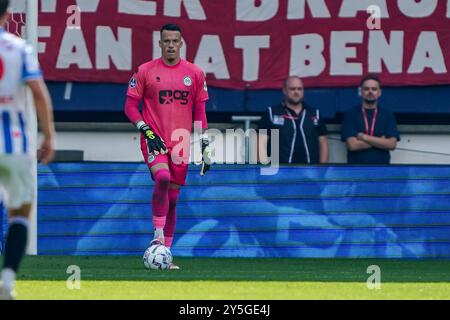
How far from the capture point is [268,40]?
16.1 metres

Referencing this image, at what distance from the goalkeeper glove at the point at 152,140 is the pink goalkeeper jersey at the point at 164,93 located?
0.21 meters

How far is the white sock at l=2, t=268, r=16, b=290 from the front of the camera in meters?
8.20

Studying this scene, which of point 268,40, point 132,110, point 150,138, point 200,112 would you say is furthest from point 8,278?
point 268,40

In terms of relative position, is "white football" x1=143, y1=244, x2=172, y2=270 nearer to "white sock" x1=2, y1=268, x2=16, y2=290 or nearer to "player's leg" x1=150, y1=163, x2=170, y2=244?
"player's leg" x1=150, y1=163, x2=170, y2=244

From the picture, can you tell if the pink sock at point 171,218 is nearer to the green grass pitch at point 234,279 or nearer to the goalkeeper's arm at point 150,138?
the green grass pitch at point 234,279

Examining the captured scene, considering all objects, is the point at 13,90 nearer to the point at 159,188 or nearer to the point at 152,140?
the point at 152,140

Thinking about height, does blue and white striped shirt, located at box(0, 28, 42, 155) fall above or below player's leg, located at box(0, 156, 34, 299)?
above

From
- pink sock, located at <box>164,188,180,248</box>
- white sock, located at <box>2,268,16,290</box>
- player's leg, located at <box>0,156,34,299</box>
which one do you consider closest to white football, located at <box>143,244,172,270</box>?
pink sock, located at <box>164,188,180,248</box>

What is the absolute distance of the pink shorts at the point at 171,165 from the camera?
1235 cm

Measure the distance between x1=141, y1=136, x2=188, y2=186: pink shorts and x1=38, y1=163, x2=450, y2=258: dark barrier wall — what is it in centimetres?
148

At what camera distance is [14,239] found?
833 cm

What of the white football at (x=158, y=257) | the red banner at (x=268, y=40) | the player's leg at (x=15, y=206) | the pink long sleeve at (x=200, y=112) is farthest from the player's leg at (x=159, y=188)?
the player's leg at (x=15, y=206)

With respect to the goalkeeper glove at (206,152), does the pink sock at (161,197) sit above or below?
below
